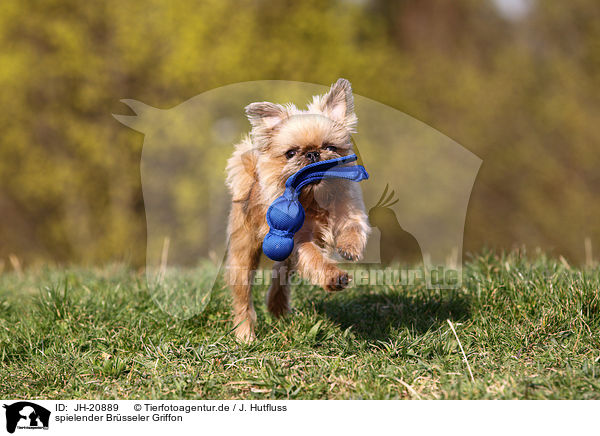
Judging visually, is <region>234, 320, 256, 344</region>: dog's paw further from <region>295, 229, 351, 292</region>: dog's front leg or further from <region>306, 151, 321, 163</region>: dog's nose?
<region>306, 151, 321, 163</region>: dog's nose

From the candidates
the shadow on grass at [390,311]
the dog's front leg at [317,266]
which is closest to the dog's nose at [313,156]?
the dog's front leg at [317,266]

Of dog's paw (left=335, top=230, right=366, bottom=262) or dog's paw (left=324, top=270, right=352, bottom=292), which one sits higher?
dog's paw (left=335, top=230, right=366, bottom=262)

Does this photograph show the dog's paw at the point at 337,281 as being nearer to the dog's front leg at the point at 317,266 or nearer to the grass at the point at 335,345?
the dog's front leg at the point at 317,266

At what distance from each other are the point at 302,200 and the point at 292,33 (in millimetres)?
7612

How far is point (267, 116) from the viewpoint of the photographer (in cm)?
328

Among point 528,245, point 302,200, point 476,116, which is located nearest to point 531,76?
point 476,116

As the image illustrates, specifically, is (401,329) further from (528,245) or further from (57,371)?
(528,245)

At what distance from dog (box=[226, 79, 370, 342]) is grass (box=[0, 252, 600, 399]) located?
0.46 meters

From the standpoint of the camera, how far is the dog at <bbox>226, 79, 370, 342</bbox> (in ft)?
10.3

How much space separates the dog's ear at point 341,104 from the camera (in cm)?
323

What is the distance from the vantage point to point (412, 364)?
3.21 meters
